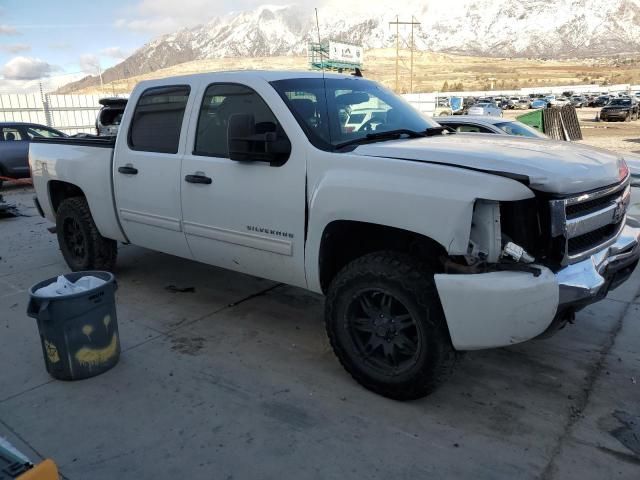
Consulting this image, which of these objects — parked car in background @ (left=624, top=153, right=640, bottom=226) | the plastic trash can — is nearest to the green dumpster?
parked car in background @ (left=624, top=153, right=640, bottom=226)

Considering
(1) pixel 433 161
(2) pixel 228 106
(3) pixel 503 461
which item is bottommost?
(3) pixel 503 461

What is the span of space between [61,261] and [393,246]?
4657 mm

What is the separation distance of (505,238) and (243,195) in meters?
1.81

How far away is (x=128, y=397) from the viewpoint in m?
3.50

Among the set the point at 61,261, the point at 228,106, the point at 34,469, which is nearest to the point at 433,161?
the point at 228,106

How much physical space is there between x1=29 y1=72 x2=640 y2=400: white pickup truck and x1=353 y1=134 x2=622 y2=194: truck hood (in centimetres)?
1

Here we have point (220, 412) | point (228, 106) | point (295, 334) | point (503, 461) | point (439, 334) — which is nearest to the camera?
point (503, 461)

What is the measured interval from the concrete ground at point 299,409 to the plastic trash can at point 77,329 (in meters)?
0.12

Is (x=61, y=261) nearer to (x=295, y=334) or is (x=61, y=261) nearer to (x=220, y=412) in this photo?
(x=295, y=334)

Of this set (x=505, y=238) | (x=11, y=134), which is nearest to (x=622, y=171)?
(x=505, y=238)

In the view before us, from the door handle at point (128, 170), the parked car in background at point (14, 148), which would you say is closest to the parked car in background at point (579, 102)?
the parked car in background at point (14, 148)

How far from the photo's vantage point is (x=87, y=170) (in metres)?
5.26

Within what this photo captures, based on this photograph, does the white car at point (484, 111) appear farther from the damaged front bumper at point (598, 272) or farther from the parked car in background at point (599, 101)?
the parked car in background at point (599, 101)

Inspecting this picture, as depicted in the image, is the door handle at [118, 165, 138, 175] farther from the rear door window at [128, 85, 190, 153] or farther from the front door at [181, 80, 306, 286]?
the front door at [181, 80, 306, 286]
